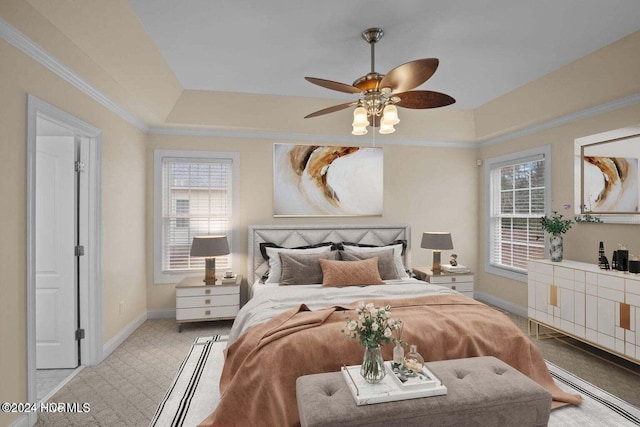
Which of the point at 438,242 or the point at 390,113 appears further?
the point at 438,242

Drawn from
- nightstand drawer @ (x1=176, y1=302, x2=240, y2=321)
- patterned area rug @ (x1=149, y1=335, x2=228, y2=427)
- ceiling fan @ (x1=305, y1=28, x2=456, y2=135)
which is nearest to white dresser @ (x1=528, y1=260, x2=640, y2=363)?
ceiling fan @ (x1=305, y1=28, x2=456, y2=135)

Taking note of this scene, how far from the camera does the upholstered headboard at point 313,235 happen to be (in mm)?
4473

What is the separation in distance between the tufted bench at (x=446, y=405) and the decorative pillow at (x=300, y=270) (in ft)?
5.72

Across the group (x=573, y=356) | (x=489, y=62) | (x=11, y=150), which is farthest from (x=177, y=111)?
(x=573, y=356)

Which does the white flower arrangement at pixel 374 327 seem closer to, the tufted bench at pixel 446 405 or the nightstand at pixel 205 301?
the tufted bench at pixel 446 405

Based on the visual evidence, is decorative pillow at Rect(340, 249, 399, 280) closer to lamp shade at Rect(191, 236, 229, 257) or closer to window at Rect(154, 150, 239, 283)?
lamp shade at Rect(191, 236, 229, 257)


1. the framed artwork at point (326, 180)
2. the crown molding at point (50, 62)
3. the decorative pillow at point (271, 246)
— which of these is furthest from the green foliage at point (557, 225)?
the crown molding at point (50, 62)

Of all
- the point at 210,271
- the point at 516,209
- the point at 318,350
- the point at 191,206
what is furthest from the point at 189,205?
the point at 516,209

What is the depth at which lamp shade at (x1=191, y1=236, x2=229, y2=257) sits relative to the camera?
402cm

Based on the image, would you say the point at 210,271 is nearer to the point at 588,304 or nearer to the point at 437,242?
the point at 437,242

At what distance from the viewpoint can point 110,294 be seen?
11.3ft

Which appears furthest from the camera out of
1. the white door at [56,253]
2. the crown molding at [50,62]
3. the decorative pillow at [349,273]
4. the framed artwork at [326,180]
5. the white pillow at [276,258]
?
the framed artwork at [326,180]

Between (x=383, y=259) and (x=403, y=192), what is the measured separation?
154 centimetres

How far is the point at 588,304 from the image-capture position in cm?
322
